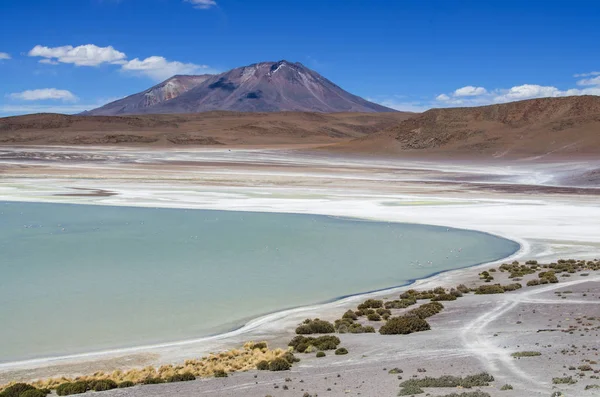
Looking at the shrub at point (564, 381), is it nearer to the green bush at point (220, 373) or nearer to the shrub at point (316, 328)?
the green bush at point (220, 373)

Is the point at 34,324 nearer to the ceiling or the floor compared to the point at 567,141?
nearer to the floor

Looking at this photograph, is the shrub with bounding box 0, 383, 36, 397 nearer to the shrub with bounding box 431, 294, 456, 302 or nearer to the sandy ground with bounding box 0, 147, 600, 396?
the sandy ground with bounding box 0, 147, 600, 396

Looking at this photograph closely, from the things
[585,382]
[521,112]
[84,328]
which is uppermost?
[521,112]

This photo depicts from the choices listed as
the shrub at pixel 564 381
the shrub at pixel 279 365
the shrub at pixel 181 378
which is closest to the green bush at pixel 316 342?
the shrub at pixel 279 365

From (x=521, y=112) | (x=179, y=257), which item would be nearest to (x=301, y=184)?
(x=179, y=257)

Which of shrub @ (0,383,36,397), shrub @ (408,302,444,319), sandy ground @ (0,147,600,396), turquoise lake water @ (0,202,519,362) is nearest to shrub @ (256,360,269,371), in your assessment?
sandy ground @ (0,147,600,396)

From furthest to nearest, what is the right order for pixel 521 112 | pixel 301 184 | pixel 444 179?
pixel 521 112
pixel 444 179
pixel 301 184

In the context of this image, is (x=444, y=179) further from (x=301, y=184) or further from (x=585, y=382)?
(x=585, y=382)
